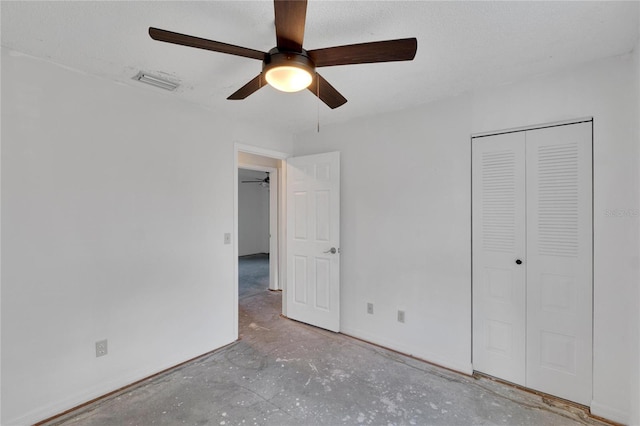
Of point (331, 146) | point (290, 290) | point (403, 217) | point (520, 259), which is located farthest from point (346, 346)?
point (331, 146)

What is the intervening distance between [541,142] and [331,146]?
1913 millimetres

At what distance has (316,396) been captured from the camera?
6.96 feet

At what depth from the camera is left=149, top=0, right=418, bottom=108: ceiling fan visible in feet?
3.90

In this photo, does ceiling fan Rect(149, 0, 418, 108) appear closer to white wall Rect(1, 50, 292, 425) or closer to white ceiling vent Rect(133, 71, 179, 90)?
white ceiling vent Rect(133, 71, 179, 90)

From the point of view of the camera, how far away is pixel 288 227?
141 inches

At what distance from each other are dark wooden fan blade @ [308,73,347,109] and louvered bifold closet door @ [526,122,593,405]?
152 centimetres

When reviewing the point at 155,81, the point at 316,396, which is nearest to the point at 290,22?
the point at 155,81

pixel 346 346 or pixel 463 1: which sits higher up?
pixel 463 1

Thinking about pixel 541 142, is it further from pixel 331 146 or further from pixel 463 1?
pixel 331 146

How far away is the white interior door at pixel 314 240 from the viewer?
3178 mm

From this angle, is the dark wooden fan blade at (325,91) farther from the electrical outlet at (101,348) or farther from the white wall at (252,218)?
the white wall at (252,218)

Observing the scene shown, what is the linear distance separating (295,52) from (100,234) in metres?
1.92

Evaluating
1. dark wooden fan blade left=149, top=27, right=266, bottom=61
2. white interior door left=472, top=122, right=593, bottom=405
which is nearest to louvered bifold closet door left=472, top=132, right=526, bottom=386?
white interior door left=472, top=122, right=593, bottom=405

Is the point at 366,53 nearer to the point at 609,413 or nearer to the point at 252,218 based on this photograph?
the point at 609,413
